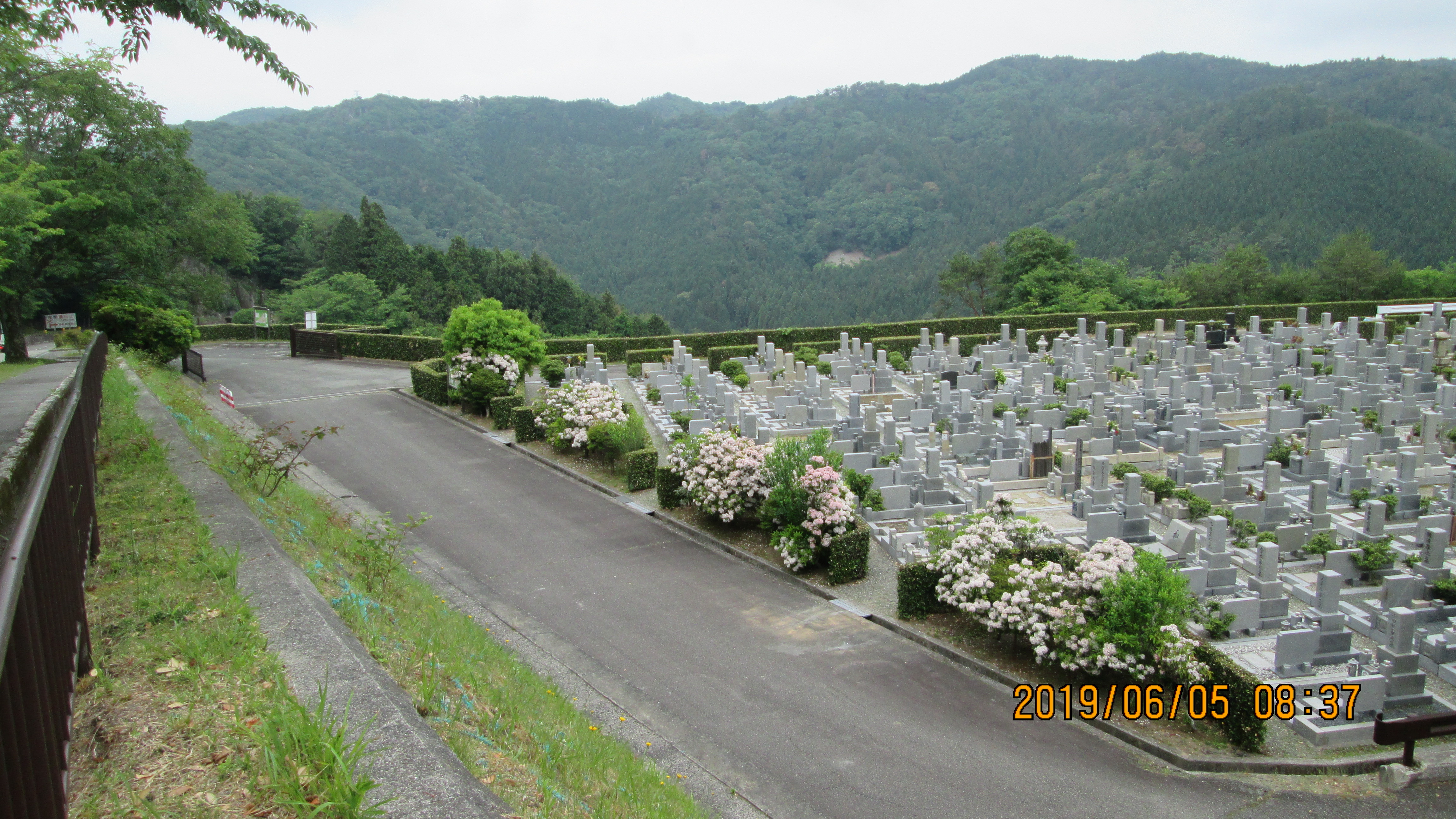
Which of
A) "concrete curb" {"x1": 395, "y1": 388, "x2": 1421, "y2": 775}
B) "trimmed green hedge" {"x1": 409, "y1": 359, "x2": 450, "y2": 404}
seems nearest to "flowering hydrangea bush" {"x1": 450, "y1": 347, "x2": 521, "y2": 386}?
"trimmed green hedge" {"x1": 409, "y1": 359, "x2": 450, "y2": 404}

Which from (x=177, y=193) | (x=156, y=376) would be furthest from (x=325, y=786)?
(x=177, y=193)

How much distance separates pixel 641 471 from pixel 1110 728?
9.57 m

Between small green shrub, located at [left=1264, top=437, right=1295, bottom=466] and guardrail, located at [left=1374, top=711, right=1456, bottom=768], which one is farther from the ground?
small green shrub, located at [left=1264, top=437, right=1295, bottom=466]

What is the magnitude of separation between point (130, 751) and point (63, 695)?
1.18 feet

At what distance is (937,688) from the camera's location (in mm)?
9109

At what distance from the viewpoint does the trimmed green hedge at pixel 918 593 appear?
10555 millimetres

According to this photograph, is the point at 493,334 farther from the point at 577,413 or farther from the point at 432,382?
the point at 577,413

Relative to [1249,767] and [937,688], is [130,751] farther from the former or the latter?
[1249,767]

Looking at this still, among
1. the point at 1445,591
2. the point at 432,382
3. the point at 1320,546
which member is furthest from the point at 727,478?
the point at 432,382

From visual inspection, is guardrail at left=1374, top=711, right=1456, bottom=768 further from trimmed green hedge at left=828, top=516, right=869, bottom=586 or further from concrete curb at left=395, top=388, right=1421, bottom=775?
trimmed green hedge at left=828, top=516, right=869, bottom=586

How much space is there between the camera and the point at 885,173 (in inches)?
4993

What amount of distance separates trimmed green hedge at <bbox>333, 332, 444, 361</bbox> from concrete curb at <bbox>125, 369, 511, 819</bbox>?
77.4ft

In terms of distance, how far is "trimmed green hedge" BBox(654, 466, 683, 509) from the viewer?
1463 cm
